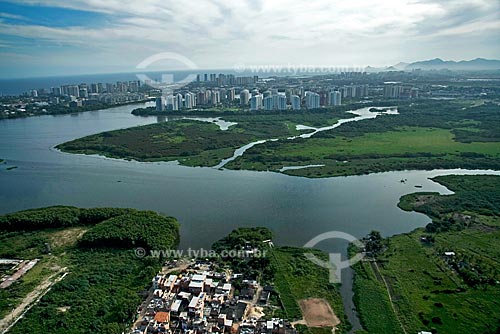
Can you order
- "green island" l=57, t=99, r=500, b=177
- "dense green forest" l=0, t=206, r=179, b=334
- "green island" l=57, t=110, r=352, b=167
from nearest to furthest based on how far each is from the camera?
"dense green forest" l=0, t=206, r=179, b=334
"green island" l=57, t=99, r=500, b=177
"green island" l=57, t=110, r=352, b=167

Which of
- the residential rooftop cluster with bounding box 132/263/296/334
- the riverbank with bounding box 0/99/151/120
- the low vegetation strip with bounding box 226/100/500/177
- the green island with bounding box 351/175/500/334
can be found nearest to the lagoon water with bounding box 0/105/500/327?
the green island with bounding box 351/175/500/334

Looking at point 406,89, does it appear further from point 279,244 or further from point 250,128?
point 279,244

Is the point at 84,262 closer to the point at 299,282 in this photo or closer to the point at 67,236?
the point at 67,236

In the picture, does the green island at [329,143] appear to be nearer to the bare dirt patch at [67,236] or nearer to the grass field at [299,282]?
the grass field at [299,282]

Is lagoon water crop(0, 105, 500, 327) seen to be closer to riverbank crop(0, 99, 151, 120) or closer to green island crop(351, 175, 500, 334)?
green island crop(351, 175, 500, 334)

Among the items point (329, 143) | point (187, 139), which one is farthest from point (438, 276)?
point (187, 139)
